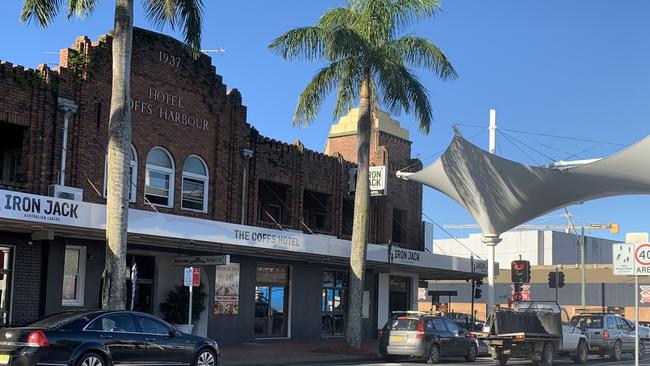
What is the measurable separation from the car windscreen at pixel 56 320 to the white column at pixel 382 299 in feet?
71.4

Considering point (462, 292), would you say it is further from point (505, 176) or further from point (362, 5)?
point (362, 5)

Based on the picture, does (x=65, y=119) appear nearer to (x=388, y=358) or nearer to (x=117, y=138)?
(x=117, y=138)

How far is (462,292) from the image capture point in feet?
273

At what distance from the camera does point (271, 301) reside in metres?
28.5

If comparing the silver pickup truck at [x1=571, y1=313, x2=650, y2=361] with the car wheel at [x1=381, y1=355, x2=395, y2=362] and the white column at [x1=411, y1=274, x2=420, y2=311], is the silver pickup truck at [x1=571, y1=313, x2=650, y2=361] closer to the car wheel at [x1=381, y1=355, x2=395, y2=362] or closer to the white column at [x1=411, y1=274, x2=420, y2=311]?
the car wheel at [x1=381, y1=355, x2=395, y2=362]

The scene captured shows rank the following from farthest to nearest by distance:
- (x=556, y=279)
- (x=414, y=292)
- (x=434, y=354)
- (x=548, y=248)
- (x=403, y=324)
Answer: (x=548, y=248) < (x=414, y=292) < (x=556, y=279) < (x=403, y=324) < (x=434, y=354)

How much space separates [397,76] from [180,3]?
28.4 feet

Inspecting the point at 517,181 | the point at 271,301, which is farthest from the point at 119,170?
the point at 517,181

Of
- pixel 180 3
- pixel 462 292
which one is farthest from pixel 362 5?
pixel 462 292

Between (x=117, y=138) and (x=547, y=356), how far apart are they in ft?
44.2

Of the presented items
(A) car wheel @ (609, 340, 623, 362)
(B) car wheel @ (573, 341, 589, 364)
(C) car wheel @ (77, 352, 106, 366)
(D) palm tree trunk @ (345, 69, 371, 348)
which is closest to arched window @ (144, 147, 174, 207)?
(D) palm tree trunk @ (345, 69, 371, 348)

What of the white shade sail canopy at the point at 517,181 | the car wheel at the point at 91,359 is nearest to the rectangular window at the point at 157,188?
the white shade sail canopy at the point at 517,181

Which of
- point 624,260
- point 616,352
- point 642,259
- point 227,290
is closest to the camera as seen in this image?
point 642,259

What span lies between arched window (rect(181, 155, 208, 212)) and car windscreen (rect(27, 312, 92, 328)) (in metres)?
12.0
